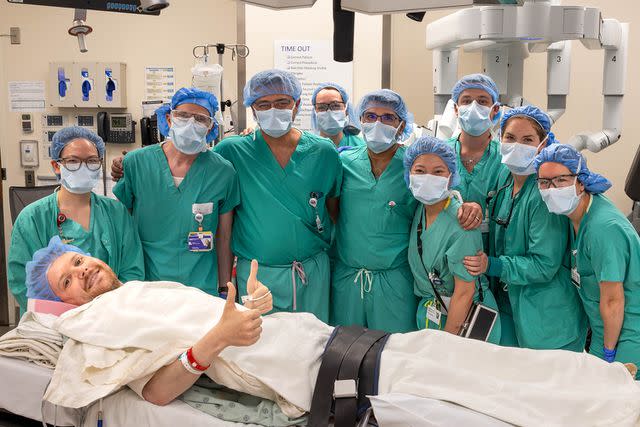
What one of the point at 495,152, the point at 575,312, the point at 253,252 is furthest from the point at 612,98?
the point at 253,252

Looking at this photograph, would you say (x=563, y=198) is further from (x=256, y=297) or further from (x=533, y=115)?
(x=256, y=297)

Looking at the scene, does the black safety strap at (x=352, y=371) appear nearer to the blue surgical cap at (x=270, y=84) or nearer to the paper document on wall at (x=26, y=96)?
the blue surgical cap at (x=270, y=84)

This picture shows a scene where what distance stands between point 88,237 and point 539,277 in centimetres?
158

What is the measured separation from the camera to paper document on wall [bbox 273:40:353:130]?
13.2 ft

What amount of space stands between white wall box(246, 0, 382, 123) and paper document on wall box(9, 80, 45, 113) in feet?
5.62

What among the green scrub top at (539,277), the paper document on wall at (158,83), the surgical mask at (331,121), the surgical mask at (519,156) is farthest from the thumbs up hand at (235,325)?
the paper document on wall at (158,83)

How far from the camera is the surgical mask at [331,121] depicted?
9.41 feet

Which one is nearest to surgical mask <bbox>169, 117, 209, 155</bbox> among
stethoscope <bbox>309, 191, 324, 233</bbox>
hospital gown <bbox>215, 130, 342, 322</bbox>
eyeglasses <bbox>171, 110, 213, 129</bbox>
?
eyeglasses <bbox>171, 110, 213, 129</bbox>

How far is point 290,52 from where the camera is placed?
403 cm

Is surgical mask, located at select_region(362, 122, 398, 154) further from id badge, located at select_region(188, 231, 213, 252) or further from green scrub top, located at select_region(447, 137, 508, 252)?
id badge, located at select_region(188, 231, 213, 252)

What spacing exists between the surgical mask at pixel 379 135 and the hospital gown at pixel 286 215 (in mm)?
176

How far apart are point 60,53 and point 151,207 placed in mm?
2870

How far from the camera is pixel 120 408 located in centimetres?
157

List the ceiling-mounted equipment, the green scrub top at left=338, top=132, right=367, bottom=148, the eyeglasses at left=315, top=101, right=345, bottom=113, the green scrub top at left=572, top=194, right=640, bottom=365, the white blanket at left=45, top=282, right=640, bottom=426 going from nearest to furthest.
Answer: the white blanket at left=45, top=282, right=640, bottom=426 → the ceiling-mounted equipment → the green scrub top at left=572, top=194, right=640, bottom=365 → the eyeglasses at left=315, top=101, right=345, bottom=113 → the green scrub top at left=338, top=132, right=367, bottom=148
